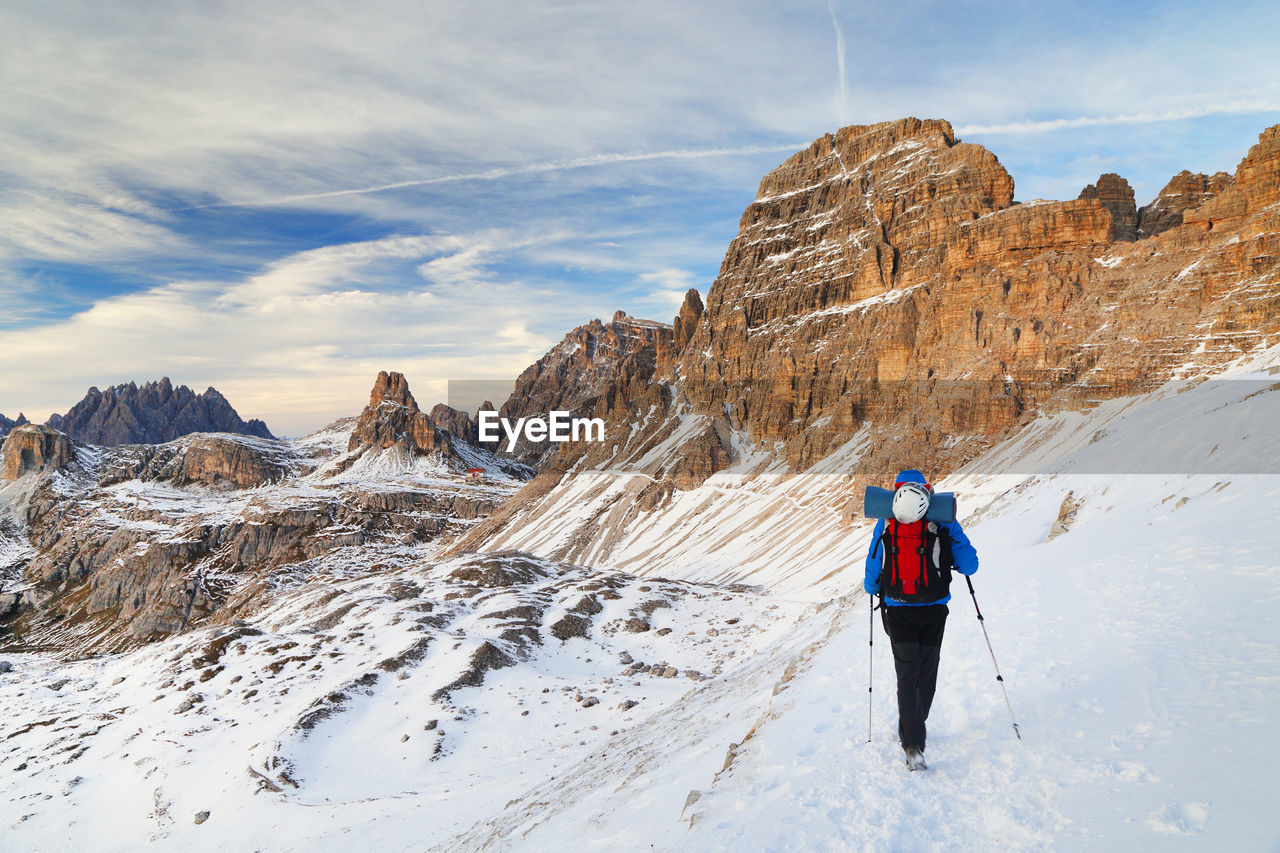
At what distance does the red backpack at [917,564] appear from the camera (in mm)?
8055

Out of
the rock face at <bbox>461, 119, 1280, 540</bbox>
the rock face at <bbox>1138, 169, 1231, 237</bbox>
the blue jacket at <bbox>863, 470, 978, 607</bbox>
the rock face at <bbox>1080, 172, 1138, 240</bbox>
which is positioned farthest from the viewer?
the rock face at <bbox>1080, 172, 1138, 240</bbox>

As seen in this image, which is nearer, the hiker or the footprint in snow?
the footprint in snow

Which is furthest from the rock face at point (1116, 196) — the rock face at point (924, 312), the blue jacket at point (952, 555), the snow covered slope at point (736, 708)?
the blue jacket at point (952, 555)

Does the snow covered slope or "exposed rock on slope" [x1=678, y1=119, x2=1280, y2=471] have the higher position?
"exposed rock on slope" [x1=678, y1=119, x2=1280, y2=471]

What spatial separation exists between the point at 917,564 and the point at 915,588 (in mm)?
301

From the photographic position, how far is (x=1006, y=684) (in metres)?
10.3

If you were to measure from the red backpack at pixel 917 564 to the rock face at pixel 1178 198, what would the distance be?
5077 inches

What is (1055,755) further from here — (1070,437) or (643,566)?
(643,566)

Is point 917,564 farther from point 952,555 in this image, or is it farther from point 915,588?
point 952,555

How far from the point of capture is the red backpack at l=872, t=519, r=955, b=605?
8.05 metres

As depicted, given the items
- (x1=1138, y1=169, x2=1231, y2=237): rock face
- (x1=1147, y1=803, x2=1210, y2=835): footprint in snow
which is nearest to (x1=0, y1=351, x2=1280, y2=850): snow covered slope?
(x1=1147, y1=803, x2=1210, y2=835): footprint in snow

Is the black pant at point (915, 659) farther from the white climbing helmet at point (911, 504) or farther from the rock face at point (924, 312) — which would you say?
the rock face at point (924, 312)

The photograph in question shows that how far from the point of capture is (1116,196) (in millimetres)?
109188

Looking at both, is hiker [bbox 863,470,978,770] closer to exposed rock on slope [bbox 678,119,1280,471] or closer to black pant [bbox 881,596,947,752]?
A: black pant [bbox 881,596,947,752]
